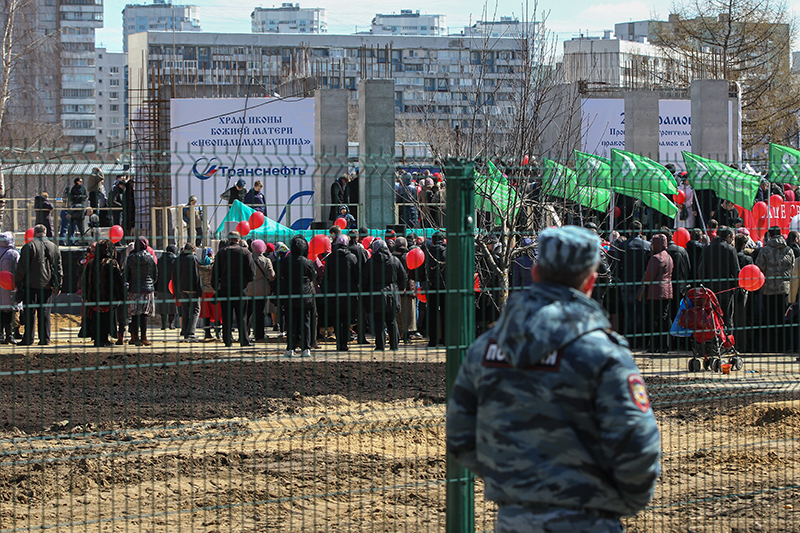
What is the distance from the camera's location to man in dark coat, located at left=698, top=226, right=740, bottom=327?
7.09 metres

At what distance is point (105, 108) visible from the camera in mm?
171375

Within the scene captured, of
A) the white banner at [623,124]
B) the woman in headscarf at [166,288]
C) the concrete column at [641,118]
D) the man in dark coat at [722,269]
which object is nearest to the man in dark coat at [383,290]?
the woman in headscarf at [166,288]

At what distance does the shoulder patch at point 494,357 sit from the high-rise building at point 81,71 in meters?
164

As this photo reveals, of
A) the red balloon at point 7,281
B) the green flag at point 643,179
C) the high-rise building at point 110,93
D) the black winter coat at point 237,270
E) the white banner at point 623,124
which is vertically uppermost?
the high-rise building at point 110,93

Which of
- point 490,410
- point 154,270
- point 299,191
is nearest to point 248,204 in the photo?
point 299,191

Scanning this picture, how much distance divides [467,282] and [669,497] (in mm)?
2803

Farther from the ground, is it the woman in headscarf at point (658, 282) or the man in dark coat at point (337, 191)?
the man in dark coat at point (337, 191)

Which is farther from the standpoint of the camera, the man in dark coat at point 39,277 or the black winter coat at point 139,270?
the black winter coat at point 139,270

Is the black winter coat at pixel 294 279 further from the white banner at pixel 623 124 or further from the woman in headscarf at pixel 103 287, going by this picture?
the white banner at pixel 623 124

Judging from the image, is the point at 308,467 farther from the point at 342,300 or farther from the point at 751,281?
the point at 751,281

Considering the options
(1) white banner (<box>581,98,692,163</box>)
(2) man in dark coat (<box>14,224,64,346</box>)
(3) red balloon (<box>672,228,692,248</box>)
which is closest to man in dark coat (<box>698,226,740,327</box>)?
(3) red balloon (<box>672,228,692,248</box>)

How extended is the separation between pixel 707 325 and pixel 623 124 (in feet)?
72.9

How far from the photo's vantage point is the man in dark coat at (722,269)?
7.09m

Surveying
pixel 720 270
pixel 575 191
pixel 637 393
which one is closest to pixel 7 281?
pixel 637 393
